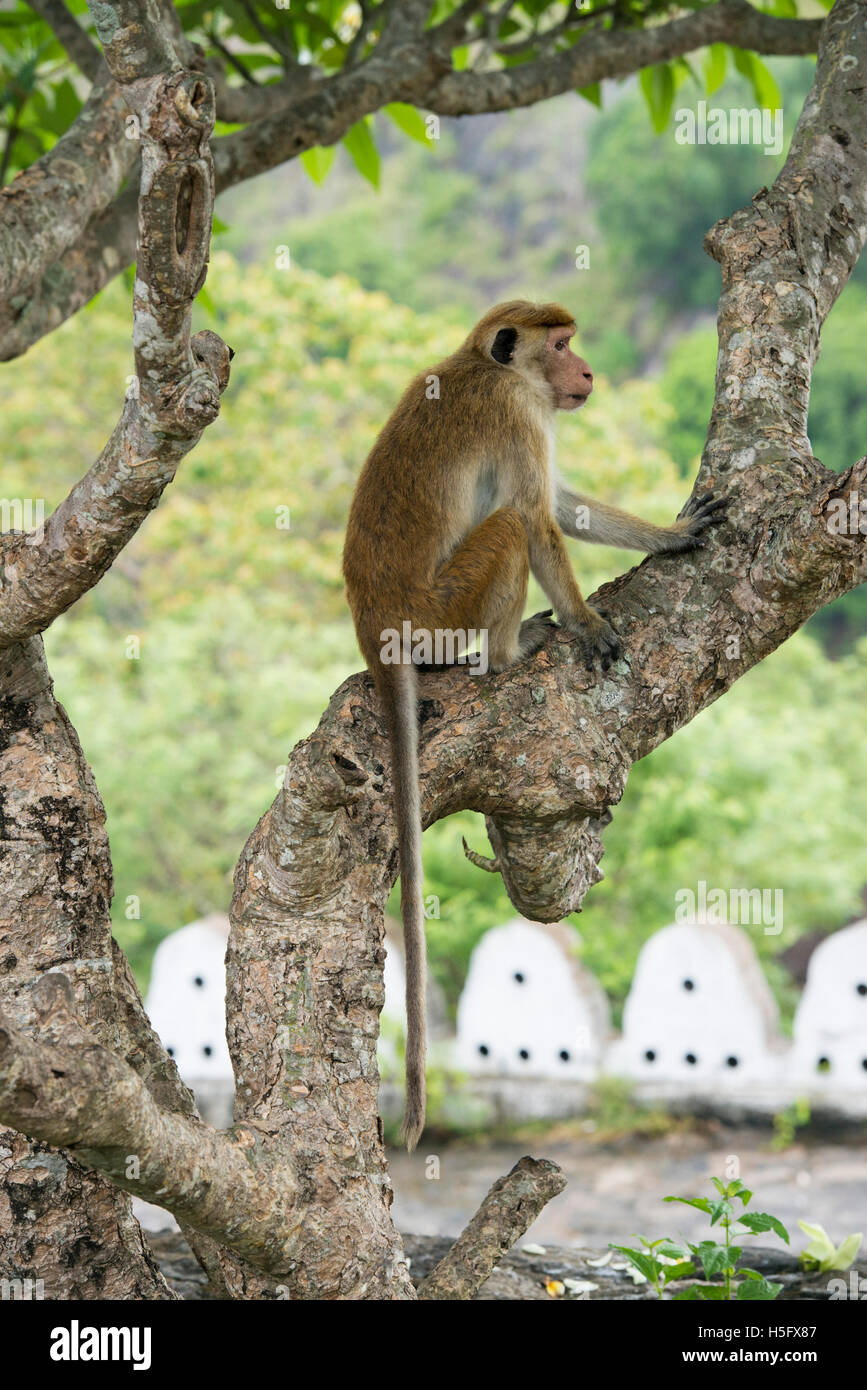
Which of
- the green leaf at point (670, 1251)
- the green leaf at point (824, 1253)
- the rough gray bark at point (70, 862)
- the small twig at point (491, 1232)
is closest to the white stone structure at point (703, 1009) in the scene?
the green leaf at point (824, 1253)

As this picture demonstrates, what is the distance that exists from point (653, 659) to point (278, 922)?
34.3 inches

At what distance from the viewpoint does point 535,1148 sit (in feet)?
25.4

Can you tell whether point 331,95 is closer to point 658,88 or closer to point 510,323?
point 510,323

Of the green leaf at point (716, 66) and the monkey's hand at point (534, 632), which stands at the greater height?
the green leaf at point (716, 66)

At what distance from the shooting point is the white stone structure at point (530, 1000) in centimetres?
704

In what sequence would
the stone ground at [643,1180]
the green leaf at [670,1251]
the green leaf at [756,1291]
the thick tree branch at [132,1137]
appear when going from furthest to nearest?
the stone ground at [643,1180] < the green leaf at [670,1251] < the green leaf at [756,1291] < the thick tree branch at [132,1137]

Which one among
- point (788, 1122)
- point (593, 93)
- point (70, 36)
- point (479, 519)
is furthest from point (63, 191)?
point (788, 1122)

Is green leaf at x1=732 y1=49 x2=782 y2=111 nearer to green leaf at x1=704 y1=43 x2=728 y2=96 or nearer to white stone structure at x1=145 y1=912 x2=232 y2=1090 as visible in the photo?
green leaf at x1=704 y1=43 x2=728 y2=96

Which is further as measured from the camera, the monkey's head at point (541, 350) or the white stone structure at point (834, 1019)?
the white stone structure at point (834, 1019)

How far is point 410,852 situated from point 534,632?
0.82 metres

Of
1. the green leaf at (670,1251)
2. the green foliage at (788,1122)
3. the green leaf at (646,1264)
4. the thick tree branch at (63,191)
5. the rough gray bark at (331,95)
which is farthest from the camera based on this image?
the green foliage at (788,1122)

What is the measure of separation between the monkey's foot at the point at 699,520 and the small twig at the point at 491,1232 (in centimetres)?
122

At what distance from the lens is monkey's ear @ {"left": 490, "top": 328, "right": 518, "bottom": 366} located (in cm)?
339

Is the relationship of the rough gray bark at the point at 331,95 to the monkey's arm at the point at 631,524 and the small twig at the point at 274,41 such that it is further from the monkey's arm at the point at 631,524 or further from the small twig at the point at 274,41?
the monkey's arm at the point at 631,524
